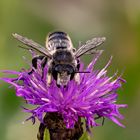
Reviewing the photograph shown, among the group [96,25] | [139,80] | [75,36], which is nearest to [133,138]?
[139,80]

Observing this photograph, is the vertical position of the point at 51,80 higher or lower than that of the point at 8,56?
lower

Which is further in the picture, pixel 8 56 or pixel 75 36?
pixel 75 36

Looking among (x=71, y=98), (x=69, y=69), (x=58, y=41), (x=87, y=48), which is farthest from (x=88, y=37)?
(x=69, y=69)

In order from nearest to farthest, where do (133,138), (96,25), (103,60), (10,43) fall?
(133,138) < (10,43) < (103,60) < (96,25)

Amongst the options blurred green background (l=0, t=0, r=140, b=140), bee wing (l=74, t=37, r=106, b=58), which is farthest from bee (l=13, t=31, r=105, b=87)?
blurred green background (l=0, t=0, r=140, b=140)

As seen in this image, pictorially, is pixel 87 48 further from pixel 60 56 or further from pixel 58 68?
pixel 58 68

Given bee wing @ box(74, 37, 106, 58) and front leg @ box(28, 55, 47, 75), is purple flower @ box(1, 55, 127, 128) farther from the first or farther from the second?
bee wing @ box(74, 37, 106, 58)

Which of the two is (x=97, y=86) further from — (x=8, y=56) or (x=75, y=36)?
(x=75, y=36)
